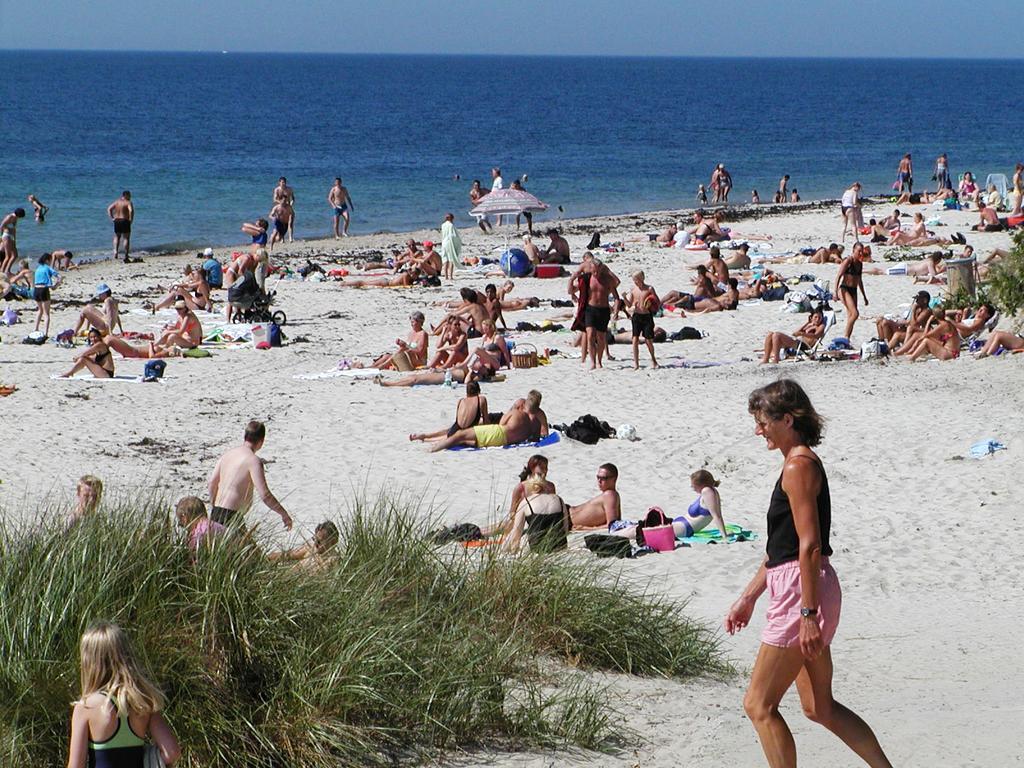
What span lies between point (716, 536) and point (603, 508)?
82 centimetres

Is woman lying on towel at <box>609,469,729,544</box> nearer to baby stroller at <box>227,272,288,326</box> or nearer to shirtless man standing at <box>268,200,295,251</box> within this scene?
baby stroller at <box>227,272,288,326</box>

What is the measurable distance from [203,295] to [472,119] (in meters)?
74.1

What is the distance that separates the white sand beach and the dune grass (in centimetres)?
25

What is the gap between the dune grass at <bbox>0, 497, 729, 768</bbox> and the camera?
15.2 feet

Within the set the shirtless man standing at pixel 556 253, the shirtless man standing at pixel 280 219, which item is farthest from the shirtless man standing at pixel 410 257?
the shirtless man standing at pixel 280 219

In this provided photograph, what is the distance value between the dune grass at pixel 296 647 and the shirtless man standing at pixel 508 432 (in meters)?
6.68

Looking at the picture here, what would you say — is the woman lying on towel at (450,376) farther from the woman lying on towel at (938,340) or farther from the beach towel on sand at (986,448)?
the beach towel on sand at (986,448)

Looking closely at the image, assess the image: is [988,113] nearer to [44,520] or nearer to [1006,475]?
[1006,475]

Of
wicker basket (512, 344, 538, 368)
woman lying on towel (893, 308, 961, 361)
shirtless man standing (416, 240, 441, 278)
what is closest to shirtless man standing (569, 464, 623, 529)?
wicker basket (512, 344, 538, 368)

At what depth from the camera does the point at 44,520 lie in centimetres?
523

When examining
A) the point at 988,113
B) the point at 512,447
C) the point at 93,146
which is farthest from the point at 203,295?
the point at 988,113

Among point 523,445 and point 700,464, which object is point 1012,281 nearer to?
point 700,464

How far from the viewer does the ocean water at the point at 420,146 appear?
41.8m

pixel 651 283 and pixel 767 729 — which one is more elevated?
pixel 651 283
